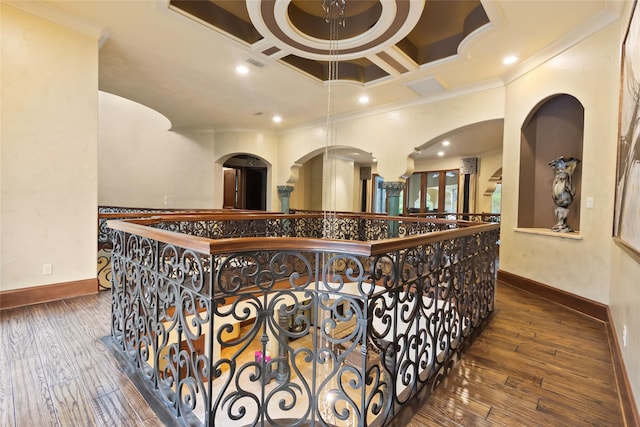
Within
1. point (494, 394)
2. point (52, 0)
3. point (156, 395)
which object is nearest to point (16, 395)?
point (156, 395)

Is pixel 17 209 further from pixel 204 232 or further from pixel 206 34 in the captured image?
pixel 206 34

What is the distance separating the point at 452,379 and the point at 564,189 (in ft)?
10.1

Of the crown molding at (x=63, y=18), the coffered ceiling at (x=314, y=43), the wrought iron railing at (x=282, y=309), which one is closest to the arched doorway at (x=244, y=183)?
the coffered ceiling at (x=314, y=43)

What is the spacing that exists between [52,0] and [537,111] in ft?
19.5

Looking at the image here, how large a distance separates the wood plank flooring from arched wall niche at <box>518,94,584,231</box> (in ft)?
5.91

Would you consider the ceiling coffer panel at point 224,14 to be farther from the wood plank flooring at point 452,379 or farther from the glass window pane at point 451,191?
the glass window pane at point 451,191

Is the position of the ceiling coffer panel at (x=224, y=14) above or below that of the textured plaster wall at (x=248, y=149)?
above

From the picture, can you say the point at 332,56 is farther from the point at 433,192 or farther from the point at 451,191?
the point at 433,192

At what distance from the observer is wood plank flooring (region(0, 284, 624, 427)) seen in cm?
163

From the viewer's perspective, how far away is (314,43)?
12.6ft

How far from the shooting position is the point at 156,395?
1723 millimetres

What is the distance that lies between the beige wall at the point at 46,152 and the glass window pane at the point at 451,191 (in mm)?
10008

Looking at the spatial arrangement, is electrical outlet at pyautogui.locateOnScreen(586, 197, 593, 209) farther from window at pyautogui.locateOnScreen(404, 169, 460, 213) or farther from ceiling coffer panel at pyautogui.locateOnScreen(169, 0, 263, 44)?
window at pyautogui.locateOnScreen(404, 169, 460, 213)

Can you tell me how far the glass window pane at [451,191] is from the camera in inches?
412
